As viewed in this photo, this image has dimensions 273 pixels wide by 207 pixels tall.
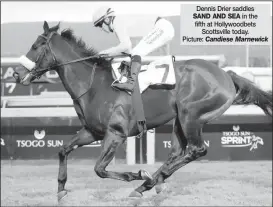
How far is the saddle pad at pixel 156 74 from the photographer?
13.5 feet

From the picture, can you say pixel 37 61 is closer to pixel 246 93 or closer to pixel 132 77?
pixel 132 77

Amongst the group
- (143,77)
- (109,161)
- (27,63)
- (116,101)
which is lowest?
(109,161)

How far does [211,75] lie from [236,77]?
442 mm

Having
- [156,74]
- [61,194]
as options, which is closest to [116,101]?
[156,74]

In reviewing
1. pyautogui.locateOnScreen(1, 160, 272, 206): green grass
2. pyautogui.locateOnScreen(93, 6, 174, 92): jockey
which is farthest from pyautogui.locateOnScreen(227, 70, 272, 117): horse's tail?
pyautogui.locateOnScreen(1, 160, 272, 206): green grass

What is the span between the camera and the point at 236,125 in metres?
9.15

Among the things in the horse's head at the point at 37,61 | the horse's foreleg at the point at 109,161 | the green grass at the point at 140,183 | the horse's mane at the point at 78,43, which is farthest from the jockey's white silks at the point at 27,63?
the green grass at the point at 140,183

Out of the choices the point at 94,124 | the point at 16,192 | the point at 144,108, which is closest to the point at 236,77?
the point at 144,108

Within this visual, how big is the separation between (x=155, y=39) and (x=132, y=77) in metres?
0.44

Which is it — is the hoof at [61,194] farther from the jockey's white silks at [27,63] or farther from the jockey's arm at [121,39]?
the jockey's arm at [121,39]

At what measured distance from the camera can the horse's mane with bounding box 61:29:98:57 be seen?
4285 mm

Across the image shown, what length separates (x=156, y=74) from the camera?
4.15 metres

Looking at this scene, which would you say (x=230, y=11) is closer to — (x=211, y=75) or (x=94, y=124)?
(x=211, y=75)

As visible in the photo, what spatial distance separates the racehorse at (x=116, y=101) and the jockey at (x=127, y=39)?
0.62 ft
